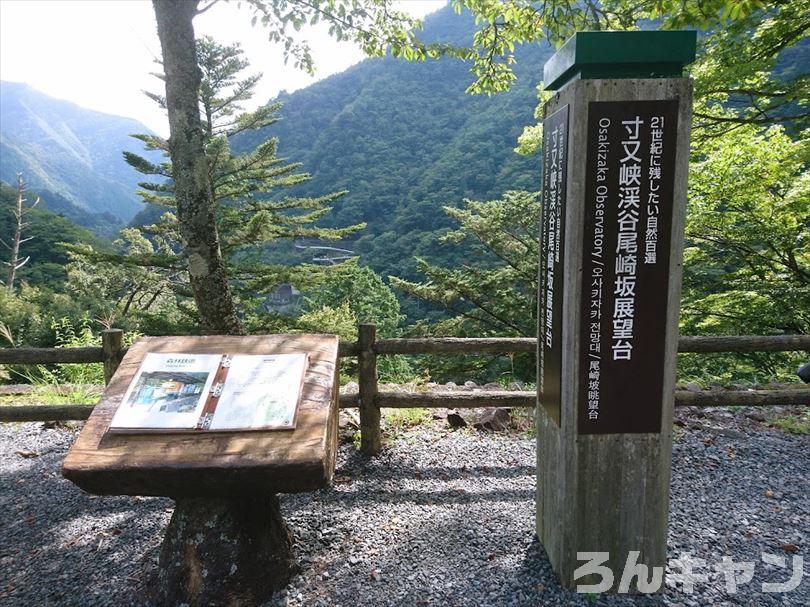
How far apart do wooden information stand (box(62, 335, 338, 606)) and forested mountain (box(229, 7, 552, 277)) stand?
976 inches

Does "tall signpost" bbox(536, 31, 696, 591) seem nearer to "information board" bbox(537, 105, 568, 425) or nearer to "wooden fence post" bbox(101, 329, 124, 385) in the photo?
"information board" bbox(537, 105, 568, 425)

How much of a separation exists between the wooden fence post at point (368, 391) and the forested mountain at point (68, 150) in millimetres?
74848

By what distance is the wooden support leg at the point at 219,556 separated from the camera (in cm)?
213

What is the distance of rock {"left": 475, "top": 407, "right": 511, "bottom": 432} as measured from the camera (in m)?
4.18

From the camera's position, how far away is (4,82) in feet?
519

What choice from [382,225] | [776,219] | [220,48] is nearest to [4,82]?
[382,225]

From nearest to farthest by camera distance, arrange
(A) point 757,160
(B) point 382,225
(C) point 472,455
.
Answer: (C) point 472,455 < (A) point 757,160 < (B) point 382,225

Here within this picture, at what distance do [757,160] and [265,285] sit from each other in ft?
26.2

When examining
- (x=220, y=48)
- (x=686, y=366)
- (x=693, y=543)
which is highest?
(x=220, y=48)

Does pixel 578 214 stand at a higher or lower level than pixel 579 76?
lower

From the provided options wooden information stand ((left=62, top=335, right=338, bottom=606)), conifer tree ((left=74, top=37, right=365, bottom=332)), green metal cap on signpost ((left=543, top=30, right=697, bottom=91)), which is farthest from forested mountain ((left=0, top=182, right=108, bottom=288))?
green metal cap on signpost ((left=543, top=30, right=697, bottom=91))

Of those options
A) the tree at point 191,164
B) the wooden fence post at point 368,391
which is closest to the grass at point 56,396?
the tree at point 191,164

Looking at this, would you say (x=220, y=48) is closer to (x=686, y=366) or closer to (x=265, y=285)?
(x=265, y=285)

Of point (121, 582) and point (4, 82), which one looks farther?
point (4, 82)
